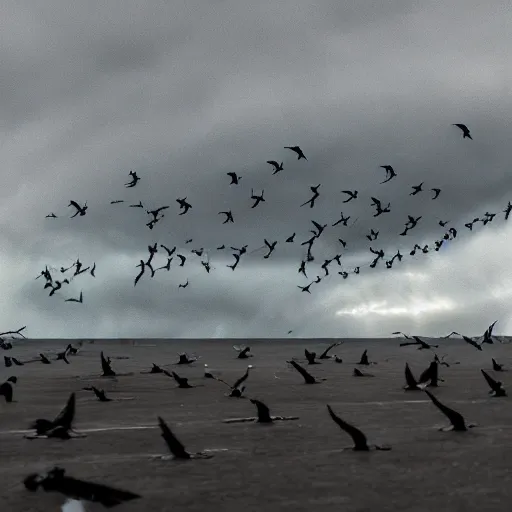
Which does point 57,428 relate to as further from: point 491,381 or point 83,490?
point 491,381

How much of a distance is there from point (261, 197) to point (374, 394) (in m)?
28.3

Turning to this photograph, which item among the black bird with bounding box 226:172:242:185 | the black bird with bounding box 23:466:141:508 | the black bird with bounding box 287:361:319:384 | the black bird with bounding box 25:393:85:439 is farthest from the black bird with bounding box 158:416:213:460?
the black bird with bounding box 226:172:242:185

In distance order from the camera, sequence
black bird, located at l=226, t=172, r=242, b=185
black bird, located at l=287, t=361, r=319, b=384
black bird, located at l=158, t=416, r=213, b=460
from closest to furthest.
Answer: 1. black bird, located at l=158, t=416, r=213, b=460
2. black bird, located at l=287, t=361, r=319, b=384
3. black bird, located at l=226, t=172, r=242, b=185

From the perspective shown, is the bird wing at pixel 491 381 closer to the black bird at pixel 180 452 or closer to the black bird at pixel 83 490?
the black bird at pixel 180 452

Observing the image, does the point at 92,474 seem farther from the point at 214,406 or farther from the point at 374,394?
the point at 374,394

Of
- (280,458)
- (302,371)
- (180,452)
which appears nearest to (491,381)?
(302,371)

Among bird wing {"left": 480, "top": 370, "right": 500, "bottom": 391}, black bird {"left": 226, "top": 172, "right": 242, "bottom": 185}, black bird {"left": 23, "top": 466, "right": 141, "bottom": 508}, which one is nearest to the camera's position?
black bird {"left": 23, "top": 466, "right": 141, "bottom": 508}

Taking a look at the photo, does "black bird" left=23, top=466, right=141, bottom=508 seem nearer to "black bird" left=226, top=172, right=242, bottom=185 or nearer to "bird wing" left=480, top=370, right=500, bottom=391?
"bird wing" left=480, top=370, right=500, bottom=391

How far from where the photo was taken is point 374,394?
36.7m

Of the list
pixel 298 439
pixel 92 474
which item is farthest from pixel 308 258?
pixel 92 474

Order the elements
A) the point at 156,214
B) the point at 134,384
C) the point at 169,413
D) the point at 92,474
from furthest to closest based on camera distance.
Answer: the point at 156,214
the point at 134,384
the point at 169,413
the point at 92,474

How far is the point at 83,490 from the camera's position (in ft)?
43.3

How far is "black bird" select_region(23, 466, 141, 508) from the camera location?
12969mm

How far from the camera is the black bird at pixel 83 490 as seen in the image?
42.5ft
